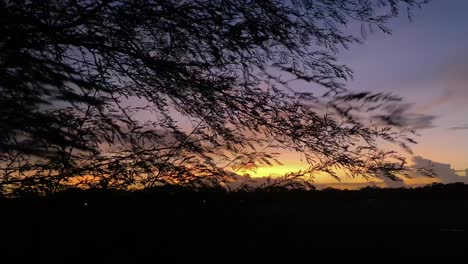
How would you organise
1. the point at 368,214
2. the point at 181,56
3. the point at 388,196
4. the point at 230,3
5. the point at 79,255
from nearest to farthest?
the point at 79,255, the point at 230,3, the point at 181,56, the point at 368,214, the point at 388,196

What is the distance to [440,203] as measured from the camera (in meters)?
6.05

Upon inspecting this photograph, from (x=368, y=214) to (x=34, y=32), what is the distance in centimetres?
397

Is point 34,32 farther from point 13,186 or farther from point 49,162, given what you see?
point 13,186

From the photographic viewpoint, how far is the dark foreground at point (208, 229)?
388 cm

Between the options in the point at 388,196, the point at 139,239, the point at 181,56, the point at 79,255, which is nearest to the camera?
the point at 79,255

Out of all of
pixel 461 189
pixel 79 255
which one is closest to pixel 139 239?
pixel 79 255

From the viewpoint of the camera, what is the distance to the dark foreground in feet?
12.7

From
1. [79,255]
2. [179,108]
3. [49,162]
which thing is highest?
[179,108]

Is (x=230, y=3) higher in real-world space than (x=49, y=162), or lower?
higher

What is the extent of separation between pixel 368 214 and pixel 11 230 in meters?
3.68

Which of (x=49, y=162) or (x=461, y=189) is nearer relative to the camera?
(x=49, y=162)

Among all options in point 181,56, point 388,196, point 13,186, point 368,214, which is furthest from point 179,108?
point 388,196

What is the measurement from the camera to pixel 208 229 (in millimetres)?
4422

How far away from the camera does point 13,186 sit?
4.48 metres
